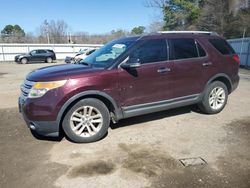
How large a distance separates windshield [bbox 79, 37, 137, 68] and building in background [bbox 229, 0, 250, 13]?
30.9 metres

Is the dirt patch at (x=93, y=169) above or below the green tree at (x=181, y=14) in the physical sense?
below

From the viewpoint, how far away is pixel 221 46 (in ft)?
21.0

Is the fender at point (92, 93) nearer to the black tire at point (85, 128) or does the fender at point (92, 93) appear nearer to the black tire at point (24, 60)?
the black tire at point (85, 128)

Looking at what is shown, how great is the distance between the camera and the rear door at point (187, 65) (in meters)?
5.54

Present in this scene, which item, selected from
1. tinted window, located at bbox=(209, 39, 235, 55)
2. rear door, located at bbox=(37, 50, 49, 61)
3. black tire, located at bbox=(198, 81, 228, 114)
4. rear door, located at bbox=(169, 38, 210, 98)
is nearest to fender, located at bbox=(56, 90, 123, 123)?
rear door, located at bbox=(169, 38, 210, 98)

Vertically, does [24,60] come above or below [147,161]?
above

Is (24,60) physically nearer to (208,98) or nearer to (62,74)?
(208,98)

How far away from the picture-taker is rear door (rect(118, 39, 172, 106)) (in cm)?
495

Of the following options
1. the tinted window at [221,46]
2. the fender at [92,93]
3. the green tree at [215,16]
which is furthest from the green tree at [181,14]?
the fender at [92,93]

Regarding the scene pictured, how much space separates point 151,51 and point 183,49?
850 millimetres

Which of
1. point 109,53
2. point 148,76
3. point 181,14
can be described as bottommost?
point 148,76

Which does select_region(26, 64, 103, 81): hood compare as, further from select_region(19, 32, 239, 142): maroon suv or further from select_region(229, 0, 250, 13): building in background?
select_region(229, 0, 250, 13): building in background

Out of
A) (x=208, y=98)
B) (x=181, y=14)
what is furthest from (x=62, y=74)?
(x=181, y=14)

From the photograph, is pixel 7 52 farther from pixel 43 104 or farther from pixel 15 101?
pixel 43 104
